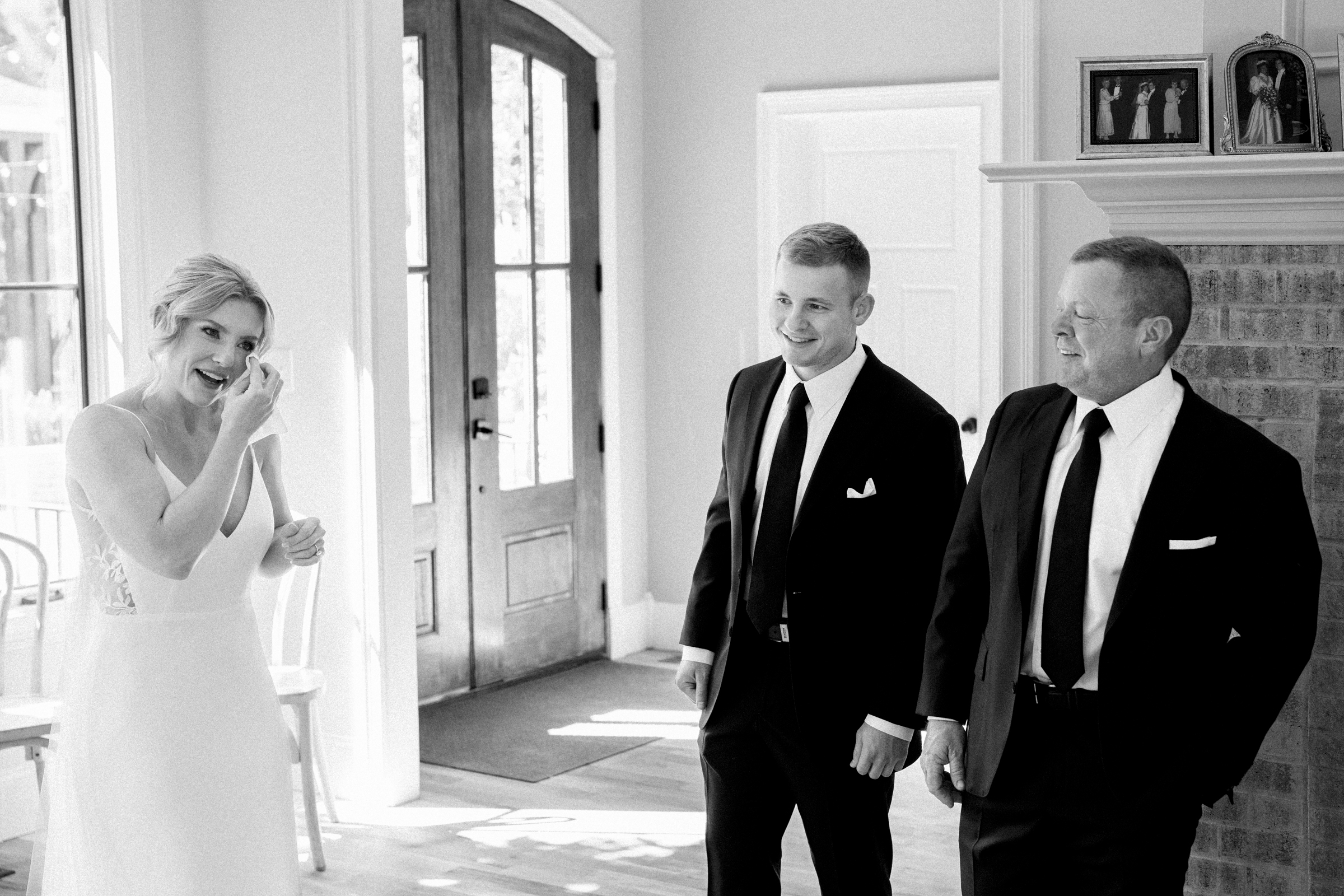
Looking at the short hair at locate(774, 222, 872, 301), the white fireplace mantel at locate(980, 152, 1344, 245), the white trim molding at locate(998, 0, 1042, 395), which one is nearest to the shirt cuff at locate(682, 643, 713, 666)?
the short hair at locate(774, 222, 872, 301)

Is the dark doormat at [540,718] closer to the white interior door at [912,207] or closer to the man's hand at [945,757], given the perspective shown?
the white interior door at [912,207]

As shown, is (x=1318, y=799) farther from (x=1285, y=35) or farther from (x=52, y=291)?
(x=52, y=291)

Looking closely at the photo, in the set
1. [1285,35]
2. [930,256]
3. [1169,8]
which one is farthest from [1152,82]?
[930,256]

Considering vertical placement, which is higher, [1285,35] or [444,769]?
[1285,35]

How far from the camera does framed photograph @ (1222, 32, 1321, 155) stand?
10.3 feet

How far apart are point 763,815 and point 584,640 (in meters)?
4.04

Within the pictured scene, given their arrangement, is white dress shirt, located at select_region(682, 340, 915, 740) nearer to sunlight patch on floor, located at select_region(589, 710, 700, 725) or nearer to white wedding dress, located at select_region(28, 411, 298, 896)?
white wedding dress, located at select_region(28, 411, 298, 896)

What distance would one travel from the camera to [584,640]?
21.7 ft

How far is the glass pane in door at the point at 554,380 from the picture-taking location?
6305mm

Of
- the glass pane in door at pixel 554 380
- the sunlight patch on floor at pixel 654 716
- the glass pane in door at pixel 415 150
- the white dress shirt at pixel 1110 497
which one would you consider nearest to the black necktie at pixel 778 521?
the white dress shirt at pixel 1110 497

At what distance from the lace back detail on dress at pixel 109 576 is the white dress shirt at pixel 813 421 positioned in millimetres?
1073

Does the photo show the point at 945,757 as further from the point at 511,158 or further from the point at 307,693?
the point at 511,158

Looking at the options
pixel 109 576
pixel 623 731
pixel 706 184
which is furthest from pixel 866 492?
pixel 706 184

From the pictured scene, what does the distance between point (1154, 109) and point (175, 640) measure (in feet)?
7.37
